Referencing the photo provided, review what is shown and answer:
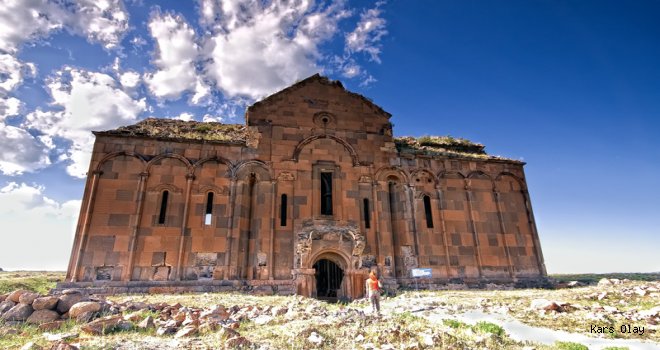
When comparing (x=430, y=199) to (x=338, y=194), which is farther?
(x=430, y=199)

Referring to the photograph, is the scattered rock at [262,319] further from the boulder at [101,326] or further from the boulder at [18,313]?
the boulder at [18,313]

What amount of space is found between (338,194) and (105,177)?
9.56 metres

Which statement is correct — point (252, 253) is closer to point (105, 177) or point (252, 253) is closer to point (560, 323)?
point (105, 177)

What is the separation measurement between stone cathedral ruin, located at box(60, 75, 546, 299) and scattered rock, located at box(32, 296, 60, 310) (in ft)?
17.6

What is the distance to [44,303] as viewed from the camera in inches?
287

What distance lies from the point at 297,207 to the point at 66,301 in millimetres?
8537

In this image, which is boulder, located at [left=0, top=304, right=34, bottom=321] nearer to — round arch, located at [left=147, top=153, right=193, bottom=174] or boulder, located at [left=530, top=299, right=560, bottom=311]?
round arch, located at [left=147, top=153, right=193, bottom=174]

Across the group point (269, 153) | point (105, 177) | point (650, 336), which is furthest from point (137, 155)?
point (650, 336)

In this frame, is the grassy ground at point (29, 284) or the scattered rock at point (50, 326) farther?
the grassy ground at point (29, 284)

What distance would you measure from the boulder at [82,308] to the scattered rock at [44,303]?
38 cm

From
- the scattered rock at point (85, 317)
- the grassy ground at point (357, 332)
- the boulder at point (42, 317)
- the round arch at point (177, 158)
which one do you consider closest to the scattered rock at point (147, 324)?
the grassy ground at point (357, 332)

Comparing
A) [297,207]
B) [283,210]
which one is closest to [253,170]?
[283,210]

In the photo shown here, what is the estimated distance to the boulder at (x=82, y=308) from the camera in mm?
7309

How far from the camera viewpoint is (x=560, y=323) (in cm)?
719
